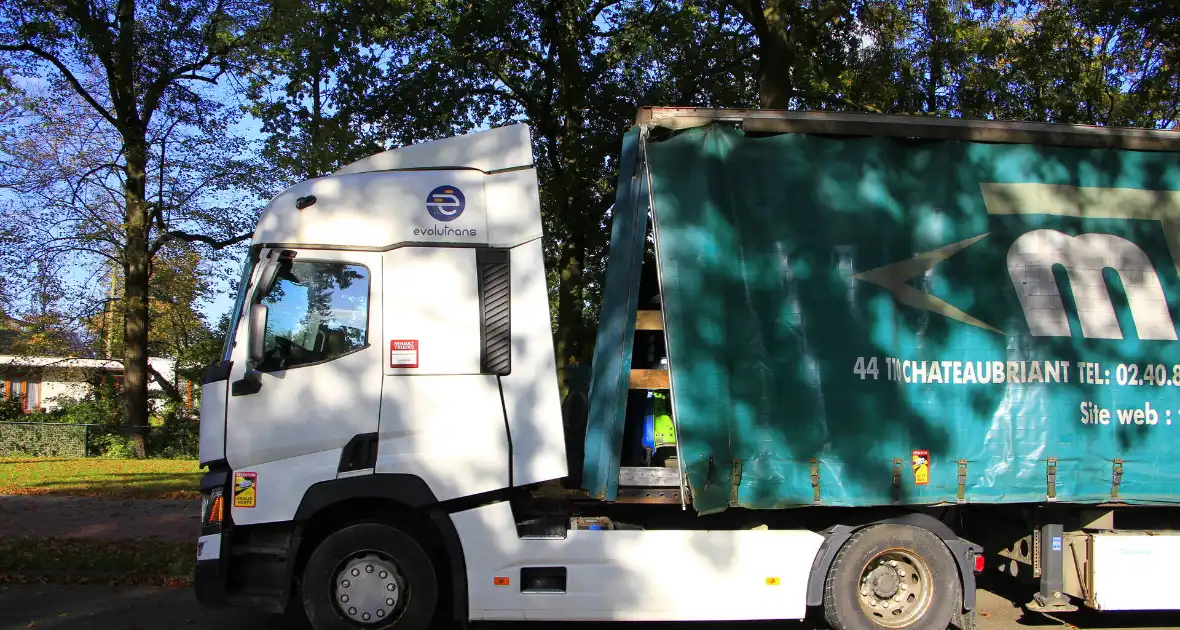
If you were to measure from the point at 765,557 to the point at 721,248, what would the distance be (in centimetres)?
205

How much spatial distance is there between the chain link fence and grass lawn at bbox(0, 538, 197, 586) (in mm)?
16886

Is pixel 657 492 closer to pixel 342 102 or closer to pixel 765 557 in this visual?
pixel 765 557

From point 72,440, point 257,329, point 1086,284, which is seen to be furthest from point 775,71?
point 72,440

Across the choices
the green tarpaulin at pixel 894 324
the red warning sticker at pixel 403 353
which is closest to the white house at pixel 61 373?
the red warning sticker at pixel 403 353

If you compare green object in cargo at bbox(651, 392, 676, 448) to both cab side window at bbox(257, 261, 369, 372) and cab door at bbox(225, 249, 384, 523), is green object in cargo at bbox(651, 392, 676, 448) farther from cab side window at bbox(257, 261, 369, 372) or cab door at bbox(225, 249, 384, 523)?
cab side window at bbox(257, 261, 369, 372)

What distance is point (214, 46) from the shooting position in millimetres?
23531

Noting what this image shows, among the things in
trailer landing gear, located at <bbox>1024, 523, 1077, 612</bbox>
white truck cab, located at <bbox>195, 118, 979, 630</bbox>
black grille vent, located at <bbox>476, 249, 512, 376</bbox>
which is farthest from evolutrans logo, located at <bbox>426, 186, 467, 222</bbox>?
trailer landing gear, located at <bbox>1024, 523, 1077, 612</bbox>

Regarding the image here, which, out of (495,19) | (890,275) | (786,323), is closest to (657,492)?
(786,323)

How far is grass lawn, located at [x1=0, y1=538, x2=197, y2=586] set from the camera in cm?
773

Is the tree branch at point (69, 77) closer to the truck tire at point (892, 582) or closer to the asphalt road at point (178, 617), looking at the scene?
the asphalt road at point (178, 617)

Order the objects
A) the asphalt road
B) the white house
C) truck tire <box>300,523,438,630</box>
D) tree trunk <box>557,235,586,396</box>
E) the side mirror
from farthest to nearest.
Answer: the white house
tree trunk <box>557,235,586,396</box>
the asphalt road
truck tire <box>300,523,438,630</box>
the side mirror

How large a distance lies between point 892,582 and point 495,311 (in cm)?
327

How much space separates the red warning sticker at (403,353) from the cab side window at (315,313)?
20 cm

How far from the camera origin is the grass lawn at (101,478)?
13672mm
